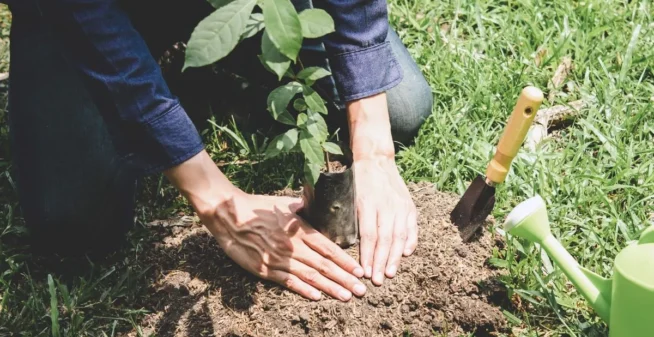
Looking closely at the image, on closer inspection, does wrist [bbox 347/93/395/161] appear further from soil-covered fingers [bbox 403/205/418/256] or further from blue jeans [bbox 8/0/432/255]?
blue jeans [bbox 8/0/432/255]

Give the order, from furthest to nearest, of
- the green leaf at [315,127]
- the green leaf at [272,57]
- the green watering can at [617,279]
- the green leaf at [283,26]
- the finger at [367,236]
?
the finger at [367,236], the green leaf at [315,127], the green watering can at [617,279], the green leaf at [272,57], the green leaf at [283,26]

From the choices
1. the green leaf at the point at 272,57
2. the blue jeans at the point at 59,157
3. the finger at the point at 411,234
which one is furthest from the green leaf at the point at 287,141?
the blue jeans at the point at 59,157

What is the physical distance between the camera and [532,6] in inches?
112

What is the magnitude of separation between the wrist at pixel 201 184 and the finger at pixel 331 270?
0.25 metres

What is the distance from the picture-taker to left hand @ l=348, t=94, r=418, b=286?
189 cm

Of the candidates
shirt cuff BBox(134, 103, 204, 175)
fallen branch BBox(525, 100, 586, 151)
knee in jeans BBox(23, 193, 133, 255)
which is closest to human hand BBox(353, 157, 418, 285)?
shirt cuff BBox(134, 103, 204, 175)

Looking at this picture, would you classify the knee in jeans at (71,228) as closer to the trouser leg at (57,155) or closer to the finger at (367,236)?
the trouser leg at (57,155)

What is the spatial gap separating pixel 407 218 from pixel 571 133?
792mm

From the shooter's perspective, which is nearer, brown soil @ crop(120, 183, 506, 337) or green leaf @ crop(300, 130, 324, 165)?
green leaf @ crop(300, 130, 324, 165)

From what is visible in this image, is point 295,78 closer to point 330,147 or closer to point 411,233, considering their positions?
point 330,147

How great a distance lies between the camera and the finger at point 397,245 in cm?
186

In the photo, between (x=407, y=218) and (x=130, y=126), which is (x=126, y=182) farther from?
(x=407, y=218)

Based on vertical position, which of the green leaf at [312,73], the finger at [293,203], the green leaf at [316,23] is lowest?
the finger at [293,203]

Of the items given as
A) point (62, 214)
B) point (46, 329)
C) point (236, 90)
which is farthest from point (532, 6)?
point (46, 329)
